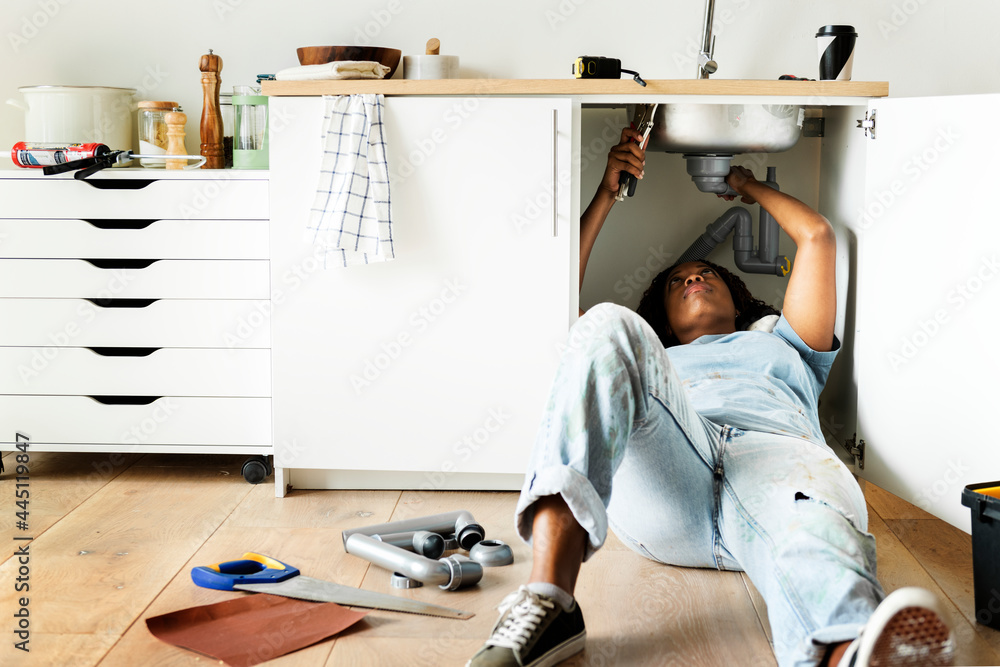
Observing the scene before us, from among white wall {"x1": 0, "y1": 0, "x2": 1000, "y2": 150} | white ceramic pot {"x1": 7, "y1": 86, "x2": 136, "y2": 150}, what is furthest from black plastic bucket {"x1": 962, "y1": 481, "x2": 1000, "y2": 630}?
white ceramic pot {"x1": 7, "y1": 86, "x2": 136, "y2": 150}

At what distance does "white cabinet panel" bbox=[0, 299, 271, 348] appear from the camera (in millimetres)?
2037

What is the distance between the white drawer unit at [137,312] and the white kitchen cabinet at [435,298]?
0.12m

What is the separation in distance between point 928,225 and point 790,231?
305 mm

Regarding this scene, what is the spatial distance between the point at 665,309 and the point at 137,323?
1.23 metres

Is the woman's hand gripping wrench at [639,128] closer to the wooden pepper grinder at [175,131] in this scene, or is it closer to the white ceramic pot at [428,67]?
the white ceramic pot at [428,67]

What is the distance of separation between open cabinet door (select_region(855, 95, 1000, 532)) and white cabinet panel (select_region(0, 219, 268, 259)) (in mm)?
1341

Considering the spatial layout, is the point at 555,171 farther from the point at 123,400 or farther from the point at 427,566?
the point at 123,400

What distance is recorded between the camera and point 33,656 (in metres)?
1.28

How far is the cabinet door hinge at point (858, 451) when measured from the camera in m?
1.90

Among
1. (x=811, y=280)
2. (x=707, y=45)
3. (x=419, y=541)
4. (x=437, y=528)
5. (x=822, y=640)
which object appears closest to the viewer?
(x=822, y=640)

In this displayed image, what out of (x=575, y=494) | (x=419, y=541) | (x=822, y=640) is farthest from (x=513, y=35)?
(x=822, y=640)

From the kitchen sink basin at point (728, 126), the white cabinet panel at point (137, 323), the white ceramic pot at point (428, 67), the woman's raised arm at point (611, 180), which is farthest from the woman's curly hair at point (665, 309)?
the white cabinet panel at point (137, 323)

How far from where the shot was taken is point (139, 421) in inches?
82.0

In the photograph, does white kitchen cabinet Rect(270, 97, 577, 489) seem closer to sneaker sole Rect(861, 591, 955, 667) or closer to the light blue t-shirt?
the light blue t-shirt
